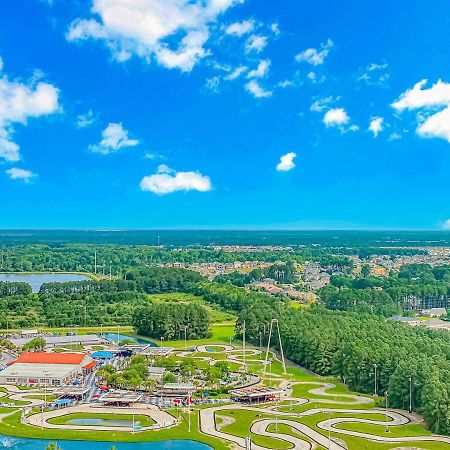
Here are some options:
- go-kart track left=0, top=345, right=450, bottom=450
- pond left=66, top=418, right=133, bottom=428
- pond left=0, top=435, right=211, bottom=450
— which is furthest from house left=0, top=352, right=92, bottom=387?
pond left=0, top=435, right=211, bottom=450

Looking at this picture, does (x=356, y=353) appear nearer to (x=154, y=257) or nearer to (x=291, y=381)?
(x=291, y=381)

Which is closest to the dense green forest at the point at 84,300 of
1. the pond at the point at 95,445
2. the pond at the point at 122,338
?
the pond at the point at 122,338

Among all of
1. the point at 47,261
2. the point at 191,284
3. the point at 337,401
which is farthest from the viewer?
the point at 47,261

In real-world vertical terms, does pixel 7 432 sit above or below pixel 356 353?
below

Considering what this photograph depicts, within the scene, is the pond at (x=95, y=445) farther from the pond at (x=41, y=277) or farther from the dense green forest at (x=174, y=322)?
the pond at (x=41, y=277)

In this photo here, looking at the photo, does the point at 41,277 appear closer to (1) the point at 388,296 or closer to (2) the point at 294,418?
(1) the point at 388,296

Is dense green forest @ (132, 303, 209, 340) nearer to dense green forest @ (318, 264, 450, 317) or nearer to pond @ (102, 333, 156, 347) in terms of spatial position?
pond @ (102, 333, 156, 347)

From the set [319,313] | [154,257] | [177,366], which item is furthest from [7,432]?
[154,257]
